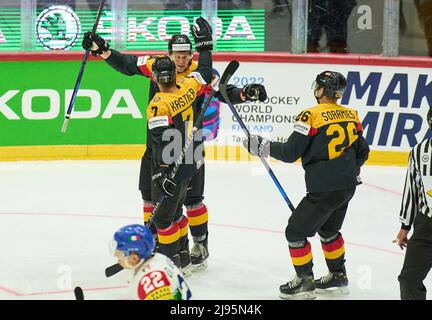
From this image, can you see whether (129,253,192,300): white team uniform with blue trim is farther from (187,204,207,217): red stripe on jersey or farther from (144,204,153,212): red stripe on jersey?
(187,204,207,217): red stripe on jersey

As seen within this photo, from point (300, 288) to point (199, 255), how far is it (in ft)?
3.14

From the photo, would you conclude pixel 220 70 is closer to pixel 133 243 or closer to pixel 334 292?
pixel 334 292

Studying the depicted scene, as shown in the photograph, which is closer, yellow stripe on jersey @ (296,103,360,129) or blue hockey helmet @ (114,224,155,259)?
blue hockey helmet @ (114,224,155,259)

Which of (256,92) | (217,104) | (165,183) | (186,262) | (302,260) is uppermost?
(256,92)

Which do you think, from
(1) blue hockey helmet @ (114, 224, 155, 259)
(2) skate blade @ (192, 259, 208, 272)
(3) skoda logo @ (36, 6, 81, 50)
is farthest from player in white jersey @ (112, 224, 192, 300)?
(3) skoda logo @ (36, 6, 81, 50)

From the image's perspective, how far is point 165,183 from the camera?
5.71m

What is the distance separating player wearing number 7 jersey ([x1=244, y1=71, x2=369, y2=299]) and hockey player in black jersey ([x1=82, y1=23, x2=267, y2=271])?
0.58 meters

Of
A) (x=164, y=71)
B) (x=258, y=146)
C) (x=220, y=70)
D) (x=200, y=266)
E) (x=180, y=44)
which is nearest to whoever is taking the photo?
(x=164, y=71)

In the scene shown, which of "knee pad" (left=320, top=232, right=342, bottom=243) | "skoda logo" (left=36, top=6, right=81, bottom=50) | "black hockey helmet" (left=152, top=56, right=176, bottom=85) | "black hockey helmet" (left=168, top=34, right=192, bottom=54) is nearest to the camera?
"black hockey helmet" (left=152, top=56, right=176, bottom=85)

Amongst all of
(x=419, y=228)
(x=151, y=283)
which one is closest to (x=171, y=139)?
(x=419, y=228)

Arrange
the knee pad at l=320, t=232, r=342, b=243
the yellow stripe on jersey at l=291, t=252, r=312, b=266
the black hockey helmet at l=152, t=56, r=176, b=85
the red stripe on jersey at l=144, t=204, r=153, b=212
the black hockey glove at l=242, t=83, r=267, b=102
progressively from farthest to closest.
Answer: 1. the red stripe on jersey at l=144, t=204, r=153, b=212
2. the black hockey glove at l=242, t=83, r=267, b=102
3. the knee pad at l=320, t=232, r=342, b=243
4. the yellow stripe on jersey at l=291, t=252, r=312, b=266
5. the black hockey helmet at l=152, t=56, r=176, b=85

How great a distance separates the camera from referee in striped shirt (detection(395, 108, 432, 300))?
488 centimetres

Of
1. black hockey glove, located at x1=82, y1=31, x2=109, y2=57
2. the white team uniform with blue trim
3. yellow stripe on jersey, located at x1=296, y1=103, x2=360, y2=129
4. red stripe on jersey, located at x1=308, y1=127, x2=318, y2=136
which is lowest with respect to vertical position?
the white team uniform with blue trim

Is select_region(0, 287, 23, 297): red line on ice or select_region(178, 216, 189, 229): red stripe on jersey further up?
select_region(178, 216, 189, 229): red stripe on jersey
